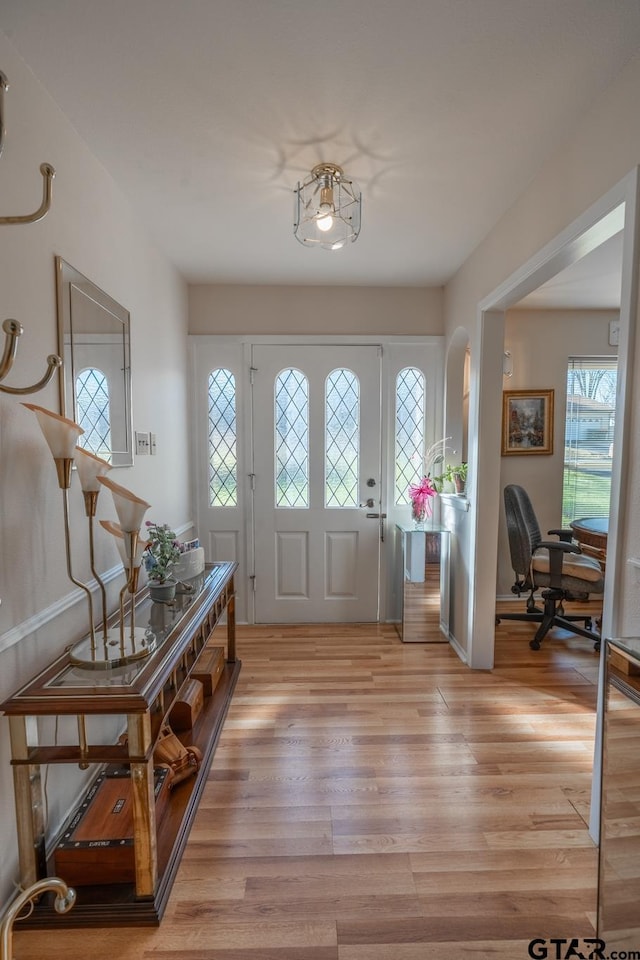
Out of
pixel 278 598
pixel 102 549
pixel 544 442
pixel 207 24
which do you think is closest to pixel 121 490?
pixel 102 549

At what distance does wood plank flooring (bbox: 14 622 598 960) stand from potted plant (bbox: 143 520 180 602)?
793 mm

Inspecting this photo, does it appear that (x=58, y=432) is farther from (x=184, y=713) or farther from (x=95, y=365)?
(x=184, y=713)

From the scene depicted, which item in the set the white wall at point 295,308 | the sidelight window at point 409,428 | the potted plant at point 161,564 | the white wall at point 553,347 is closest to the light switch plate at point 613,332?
the white wall at point 553,347

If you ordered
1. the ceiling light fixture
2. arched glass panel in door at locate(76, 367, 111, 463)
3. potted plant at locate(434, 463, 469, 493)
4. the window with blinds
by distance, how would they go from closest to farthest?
1. arched glass panel in door at locate(76, 367, 111, 463)
2. the ceiling light fixture
3. potted plant at locate(434, 463, 469, 493)
4. the window with blinds

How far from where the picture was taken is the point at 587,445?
4086 millimetres

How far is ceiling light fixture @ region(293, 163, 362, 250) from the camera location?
193 cm

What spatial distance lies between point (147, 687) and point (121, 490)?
1.88 ft

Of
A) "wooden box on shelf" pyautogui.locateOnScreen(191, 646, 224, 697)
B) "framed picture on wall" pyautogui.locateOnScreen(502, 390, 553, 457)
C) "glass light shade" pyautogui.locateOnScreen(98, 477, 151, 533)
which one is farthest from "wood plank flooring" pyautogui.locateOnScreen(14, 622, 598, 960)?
"framed picture on wall" pyautogui.locateOnScreen(502, 390, 553, 457)

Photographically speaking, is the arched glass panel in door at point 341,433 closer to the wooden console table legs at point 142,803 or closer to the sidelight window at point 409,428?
the sidelight window at point 409,428

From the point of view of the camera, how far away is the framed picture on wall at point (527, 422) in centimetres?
402

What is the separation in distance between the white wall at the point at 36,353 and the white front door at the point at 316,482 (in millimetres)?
1429

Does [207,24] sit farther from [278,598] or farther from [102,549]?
[278,598]

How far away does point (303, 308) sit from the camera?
3.40 m

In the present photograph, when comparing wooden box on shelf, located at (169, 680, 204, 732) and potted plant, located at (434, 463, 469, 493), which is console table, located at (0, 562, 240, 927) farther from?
potted plant, located at (434, 463, 469, 493)
